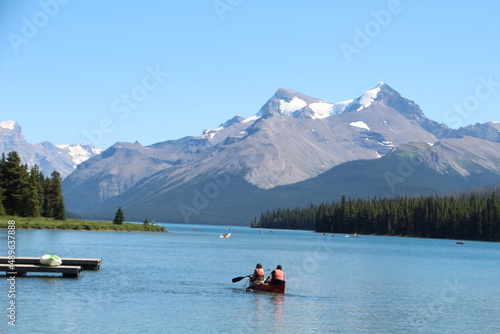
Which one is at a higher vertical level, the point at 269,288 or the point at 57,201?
the point at 57,201

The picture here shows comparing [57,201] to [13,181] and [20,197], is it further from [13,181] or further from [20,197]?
[13,181]

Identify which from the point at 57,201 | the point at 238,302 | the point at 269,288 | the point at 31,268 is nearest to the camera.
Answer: the point at 238,302

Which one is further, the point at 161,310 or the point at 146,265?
the point at 146,265

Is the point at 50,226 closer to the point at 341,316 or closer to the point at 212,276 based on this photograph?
the point at 212,276

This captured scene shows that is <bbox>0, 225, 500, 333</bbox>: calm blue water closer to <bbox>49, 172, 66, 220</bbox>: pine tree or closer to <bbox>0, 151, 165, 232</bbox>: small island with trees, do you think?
<bbox>0, 151, 165, 232</bbox>: small island with trees

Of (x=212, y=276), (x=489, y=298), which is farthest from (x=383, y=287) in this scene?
(x=212, y=276)

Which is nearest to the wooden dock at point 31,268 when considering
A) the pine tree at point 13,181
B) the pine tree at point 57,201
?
the pine tree at point 13,181

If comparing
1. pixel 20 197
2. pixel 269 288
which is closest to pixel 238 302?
pixel 269 288

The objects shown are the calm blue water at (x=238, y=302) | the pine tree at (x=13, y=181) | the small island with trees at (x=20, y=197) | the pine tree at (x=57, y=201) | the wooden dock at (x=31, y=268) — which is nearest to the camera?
the calm blue water at (x=238, y=302)

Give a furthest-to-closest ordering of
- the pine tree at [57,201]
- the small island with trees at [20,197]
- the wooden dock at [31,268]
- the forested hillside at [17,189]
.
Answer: the pine tree at [57,201]
the forested hillside at [17,189]
the small island with trees at [20,197]
the wooden dock at [31,268]

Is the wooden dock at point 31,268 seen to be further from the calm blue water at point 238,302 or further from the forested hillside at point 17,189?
the forested hillside at point 17,189

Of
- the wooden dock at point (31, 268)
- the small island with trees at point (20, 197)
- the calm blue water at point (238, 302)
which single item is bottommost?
the calm blue water at point (238, 302)

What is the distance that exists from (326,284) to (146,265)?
26482 millimetres

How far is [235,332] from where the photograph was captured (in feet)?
153
